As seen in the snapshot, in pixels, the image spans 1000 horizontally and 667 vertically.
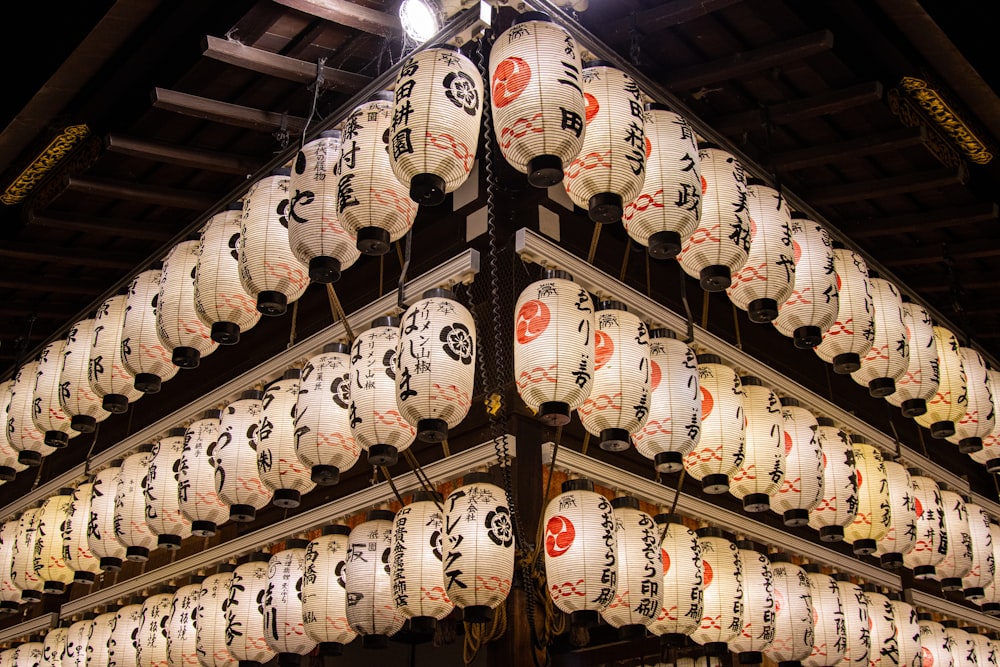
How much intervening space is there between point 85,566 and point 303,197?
14.0 ft

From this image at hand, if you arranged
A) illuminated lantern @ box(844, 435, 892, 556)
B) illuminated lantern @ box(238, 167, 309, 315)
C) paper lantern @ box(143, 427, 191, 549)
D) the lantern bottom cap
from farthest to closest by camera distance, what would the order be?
illuminated lantern @ box(844, 435, 892, 556)
paper lantern @ box(143, 427, 191, 549)
illuminated lantern @ box(238, 167, 309, 315)
the lantern bottom cap

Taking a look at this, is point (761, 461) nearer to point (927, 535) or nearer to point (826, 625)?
point (826, 625)

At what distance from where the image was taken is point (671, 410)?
4.39 meters

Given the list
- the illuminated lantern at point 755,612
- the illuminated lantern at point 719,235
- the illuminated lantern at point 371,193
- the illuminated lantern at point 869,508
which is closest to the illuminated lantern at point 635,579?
the illuminated lantern at point 755,612

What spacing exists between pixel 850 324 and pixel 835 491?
3.65 ft

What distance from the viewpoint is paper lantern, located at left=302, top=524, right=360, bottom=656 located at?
4590 mm

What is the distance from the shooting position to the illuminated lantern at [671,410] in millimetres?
4363

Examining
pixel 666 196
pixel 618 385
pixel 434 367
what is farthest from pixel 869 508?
pixel 434 367

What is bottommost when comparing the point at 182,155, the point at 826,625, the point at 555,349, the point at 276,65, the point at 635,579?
the point at 826,625

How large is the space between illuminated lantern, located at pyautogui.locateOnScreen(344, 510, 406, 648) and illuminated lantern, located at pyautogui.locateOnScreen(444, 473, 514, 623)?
1.80 feet

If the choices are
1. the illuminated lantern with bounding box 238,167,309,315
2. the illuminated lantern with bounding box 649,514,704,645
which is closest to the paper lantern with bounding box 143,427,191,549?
the illuminated lantern with bounding box 238,167,309,315

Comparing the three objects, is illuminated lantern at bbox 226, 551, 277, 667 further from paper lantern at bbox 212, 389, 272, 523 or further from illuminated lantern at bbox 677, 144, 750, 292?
illuminated lantern at bbox 677, 144, 750, 292

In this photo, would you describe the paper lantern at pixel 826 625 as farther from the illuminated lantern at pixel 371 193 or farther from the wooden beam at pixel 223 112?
the wooden beam at pixel 223 112

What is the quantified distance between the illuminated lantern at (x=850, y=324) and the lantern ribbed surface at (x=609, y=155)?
1.90m
